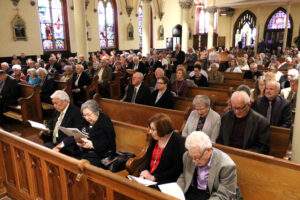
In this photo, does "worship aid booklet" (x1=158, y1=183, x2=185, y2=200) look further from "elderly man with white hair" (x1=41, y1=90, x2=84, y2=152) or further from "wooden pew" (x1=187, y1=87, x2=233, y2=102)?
"wooden pew" (x1=187, y1=87, x2=233, y2=102)

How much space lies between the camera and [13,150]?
3273 mm

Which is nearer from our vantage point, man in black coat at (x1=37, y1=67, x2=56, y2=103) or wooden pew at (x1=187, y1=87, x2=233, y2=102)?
wooden pew at (x1=187, y1=87, x2=233, y2=102)

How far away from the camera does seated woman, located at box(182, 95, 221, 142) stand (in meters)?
3.69

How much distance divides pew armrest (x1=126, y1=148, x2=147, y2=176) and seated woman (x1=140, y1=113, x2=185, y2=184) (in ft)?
0.48

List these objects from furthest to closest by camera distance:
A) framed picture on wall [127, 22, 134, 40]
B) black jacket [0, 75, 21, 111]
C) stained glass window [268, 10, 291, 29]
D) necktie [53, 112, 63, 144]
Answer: stained glass window [268, 10, 291, 29], framed picture on wall [127, 22, 134, 40], black jacket [0, 75, 21, 111], necktie [53, 112, 63, 144]

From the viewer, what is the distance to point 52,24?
53.1ft

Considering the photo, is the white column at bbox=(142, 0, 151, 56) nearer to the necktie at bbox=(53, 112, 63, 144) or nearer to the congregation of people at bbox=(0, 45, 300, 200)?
the congregation of people at bbox=(0, 45, 300, 200)

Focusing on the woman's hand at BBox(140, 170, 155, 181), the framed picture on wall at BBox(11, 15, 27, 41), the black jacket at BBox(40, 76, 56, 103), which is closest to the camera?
the woman's hand at BBox(140, 170, 155, 181)

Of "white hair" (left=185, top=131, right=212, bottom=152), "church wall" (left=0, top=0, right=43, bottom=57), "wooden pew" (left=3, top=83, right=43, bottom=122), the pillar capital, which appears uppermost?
the pillar capital

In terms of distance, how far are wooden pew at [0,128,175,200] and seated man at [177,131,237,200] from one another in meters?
0.62

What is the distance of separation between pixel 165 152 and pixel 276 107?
6.89 feet

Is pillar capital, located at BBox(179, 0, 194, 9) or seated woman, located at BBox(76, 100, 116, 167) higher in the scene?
pillar capital, located at BBox(179, 0, 194, 9)

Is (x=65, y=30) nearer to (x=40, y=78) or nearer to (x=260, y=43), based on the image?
(x=40, y=78)

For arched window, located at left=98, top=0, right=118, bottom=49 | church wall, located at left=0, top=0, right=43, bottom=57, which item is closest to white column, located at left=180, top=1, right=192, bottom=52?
arched window, located at left=98, top=0, right=118, bottom=49
